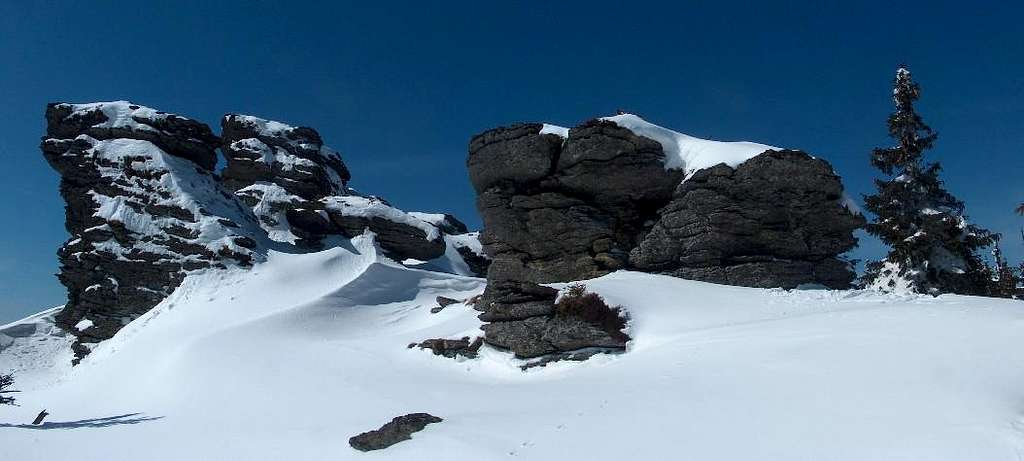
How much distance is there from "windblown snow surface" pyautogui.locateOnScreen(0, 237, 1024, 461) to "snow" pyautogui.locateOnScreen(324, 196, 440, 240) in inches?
1093

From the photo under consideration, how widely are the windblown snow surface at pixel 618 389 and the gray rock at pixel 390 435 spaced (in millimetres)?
282

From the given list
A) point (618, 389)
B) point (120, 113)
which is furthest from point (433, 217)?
point (618, 389)

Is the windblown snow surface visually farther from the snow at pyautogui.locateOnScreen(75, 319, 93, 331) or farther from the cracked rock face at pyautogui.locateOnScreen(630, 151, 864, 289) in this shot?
the snow at pyautogui.locateOnScreen(75, 319, 93, 331)

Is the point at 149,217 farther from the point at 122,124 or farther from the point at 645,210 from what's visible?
the point at 645,210

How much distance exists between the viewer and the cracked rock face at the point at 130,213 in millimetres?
40812

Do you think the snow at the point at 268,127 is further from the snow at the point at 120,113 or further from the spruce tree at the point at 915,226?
the spruce tree at the point at 915,226

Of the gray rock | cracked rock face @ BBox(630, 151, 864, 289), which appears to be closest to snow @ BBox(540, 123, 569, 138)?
cracked rock face @ BBox(630, 151, 864, 289)

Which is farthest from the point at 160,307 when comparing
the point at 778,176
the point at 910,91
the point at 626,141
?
the point at 910,91

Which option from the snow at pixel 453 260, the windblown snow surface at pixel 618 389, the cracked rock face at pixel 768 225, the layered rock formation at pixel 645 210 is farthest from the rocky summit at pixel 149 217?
the cracked rock face at pixel 768 225

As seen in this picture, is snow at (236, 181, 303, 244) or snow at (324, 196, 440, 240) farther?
snow at (324, 196, 440, 240)

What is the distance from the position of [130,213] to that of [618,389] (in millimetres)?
42947

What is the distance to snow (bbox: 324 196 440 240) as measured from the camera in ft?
189

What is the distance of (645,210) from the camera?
2969cm

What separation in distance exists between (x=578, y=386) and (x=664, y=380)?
2.55 meters
